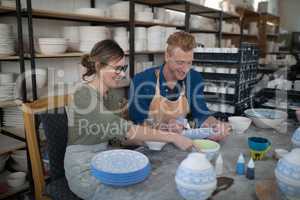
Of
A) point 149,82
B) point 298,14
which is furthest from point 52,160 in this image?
point 298,14

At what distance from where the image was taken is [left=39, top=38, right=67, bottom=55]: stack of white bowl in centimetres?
211

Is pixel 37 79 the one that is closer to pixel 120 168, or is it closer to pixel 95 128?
pixel 95 128

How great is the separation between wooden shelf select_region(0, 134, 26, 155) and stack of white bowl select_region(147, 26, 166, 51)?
1.61 m

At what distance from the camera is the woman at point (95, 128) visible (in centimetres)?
125

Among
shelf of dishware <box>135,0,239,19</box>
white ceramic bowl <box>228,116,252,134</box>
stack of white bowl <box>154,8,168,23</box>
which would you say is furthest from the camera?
shelf of dishware <box>135,0,239,19</box>

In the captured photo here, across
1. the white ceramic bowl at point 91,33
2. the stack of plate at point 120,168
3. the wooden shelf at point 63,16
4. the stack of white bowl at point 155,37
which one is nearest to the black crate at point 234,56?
the stack of white bowl at point 155,37

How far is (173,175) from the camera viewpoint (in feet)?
3.62

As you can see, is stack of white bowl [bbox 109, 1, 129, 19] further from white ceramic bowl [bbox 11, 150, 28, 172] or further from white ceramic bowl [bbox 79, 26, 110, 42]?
white ceramic bowl [bbox 11, 150, 28, 172]

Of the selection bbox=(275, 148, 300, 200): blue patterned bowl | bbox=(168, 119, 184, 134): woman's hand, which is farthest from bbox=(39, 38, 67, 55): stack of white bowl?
bbox=(275, 148, 300, 200): blue patterned bowl

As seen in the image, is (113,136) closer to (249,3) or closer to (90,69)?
(90,69)

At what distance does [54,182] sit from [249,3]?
19.0ft

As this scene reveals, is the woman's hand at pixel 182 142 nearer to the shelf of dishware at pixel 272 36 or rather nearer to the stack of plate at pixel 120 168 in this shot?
the stack of plate at pixel 120 168

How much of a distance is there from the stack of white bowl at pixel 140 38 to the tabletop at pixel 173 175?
5.22 feet

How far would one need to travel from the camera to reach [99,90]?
1.40m
